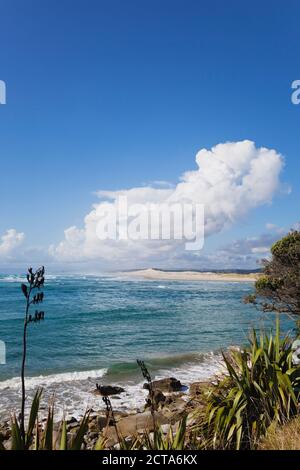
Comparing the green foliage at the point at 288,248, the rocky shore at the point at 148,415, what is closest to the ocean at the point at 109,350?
the rocky shore at the point at 148,415

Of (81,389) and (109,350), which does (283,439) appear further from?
(109,350)

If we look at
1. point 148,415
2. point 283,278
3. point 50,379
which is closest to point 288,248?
point 283,278

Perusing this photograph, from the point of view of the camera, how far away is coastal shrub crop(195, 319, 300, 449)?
545cm

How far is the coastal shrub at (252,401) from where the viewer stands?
545 centimetres

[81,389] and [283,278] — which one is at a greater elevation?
[283,278]

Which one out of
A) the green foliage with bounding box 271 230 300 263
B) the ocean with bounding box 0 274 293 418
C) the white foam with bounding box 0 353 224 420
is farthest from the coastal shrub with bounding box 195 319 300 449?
the green foliage with bounding box 271 230 300 263

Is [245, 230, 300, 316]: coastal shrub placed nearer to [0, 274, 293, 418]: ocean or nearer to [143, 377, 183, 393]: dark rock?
[0, 274, 293, 418]: ocean

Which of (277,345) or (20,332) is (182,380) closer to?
(277,345)

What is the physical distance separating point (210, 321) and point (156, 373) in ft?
55.6

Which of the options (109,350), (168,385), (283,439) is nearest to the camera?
(283,439)

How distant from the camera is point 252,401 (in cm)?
577

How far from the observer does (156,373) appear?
56.7 ft

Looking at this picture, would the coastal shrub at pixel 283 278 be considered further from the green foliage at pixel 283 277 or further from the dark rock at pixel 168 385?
the dark rock at pixel 168 385

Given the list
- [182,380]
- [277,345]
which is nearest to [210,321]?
[182,380]
